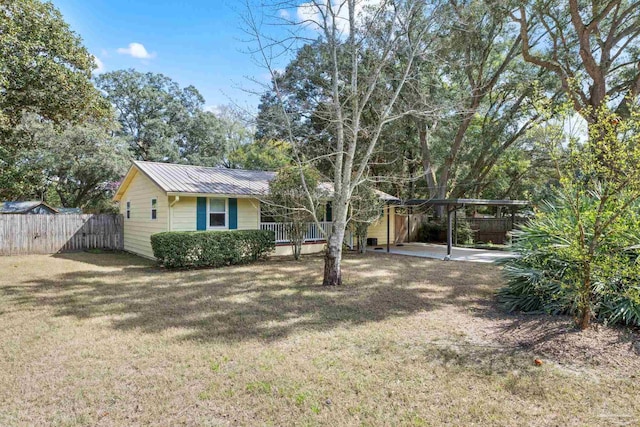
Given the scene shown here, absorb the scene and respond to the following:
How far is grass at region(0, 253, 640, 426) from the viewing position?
303cm

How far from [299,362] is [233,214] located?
9.27 meters

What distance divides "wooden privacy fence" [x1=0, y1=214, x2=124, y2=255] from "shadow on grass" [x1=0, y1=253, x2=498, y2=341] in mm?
5008

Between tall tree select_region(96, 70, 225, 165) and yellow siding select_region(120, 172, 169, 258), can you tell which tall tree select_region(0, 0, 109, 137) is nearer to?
yellow siding select_region(120, 172, 169, 258)

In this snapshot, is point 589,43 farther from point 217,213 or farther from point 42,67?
point 42,67

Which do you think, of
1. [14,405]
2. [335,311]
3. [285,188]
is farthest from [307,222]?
[14,405]

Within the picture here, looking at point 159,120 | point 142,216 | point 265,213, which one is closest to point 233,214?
point 265,213

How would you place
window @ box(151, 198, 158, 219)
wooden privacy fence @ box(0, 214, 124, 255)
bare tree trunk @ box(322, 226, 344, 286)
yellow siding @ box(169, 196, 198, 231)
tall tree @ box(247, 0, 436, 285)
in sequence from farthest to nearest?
1. wooden privacy fence @ box(0, 214, 124, 255)
2. window @ box(151, 198, 158, 219)
3. yellow siding @ box(169, 196, 198, 231)
4. bare tree trunk @ box(322, 226, 344, 286)
5. tall tree @ box(247, 0, 436, 285)

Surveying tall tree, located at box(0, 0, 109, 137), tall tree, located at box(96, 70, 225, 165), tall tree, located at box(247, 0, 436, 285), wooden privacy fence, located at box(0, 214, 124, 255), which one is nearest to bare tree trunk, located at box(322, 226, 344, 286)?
tall tree, located at box(247, 0, 436, 285)

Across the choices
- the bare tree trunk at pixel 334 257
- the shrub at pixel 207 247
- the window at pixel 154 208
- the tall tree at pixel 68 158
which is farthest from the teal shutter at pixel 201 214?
the tall tree at pixel 68 158

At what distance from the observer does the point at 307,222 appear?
1258 centimetres

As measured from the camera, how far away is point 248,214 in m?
13.1

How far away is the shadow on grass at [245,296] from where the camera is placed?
5422 mm

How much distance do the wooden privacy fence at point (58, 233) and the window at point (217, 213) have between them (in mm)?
6448

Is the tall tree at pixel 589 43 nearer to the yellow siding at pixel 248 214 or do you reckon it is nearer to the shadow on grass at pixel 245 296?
Answer: the shadow on grass at pixel 245 296
